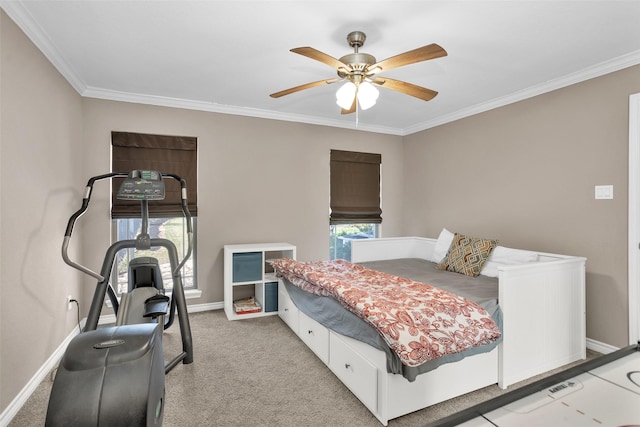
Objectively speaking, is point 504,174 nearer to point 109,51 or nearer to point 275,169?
point 275,169

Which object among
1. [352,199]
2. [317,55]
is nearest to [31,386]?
[317,55]

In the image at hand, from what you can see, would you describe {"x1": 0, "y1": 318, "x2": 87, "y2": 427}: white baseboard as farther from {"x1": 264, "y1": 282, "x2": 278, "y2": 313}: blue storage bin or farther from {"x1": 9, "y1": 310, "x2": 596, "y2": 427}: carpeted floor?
{"x1": 264, "y1": 282, "x2": 278, "y2": 313}: blue storage bin

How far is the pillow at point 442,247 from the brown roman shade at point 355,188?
1239mm

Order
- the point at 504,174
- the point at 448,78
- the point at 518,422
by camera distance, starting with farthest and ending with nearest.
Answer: the point at 504,174
the point at 448,78
the point at 518,422

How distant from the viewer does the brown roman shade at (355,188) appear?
4.61 meters

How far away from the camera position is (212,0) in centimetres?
→ 194

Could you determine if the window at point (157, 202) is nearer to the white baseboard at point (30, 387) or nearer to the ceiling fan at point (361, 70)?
the white baseboard at point (30, 387)

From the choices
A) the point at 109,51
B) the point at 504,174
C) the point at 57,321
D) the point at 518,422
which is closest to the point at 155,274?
the point at 57,321

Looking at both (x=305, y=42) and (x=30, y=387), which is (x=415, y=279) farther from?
(x=30, y=387)

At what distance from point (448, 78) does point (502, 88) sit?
657 mm

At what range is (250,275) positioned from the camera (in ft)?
12.0

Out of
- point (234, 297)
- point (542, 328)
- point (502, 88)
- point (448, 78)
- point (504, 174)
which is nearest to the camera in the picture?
point (542, 328)

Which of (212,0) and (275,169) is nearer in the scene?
(212,0)

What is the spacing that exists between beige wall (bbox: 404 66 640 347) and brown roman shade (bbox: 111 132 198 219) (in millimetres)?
3205
